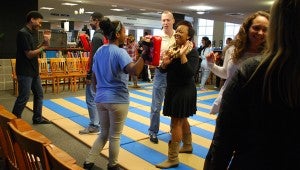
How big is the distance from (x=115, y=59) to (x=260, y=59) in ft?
5.75

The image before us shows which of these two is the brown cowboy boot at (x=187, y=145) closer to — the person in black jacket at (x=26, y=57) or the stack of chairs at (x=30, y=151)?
the stack of chairs at (x=30, y=151)

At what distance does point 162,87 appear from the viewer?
3652mm

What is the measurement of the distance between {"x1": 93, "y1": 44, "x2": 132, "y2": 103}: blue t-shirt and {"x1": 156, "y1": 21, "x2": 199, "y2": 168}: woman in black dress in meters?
0.43

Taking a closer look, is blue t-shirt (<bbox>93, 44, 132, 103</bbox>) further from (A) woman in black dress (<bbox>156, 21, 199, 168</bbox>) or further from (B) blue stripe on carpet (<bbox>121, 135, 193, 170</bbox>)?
(B) blue stripe on carpet (<bbox>121, 135, 193, 170</bbox>)

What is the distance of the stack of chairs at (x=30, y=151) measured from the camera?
124 cm

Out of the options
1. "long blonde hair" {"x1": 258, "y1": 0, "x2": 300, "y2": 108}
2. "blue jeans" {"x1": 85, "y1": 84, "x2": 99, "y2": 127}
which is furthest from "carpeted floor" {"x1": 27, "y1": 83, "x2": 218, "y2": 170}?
"long blonde hair" {"x1": 258, "y1": 0, "x2": 300, "y2": 108}

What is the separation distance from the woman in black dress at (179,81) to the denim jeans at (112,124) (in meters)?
0.50

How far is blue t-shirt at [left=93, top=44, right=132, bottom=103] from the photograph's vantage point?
Answer: 2623 mm

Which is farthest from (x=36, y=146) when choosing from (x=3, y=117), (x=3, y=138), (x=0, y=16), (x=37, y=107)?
(x=0, y=16)

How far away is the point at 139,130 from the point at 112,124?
171cm

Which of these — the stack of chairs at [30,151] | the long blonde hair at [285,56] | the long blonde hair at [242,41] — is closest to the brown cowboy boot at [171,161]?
the long blonde hair at [242,41]

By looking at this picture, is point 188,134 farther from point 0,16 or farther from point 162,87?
point 0,16

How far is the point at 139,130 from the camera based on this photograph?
4379 mm

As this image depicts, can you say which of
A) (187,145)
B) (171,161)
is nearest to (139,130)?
(187,145)
